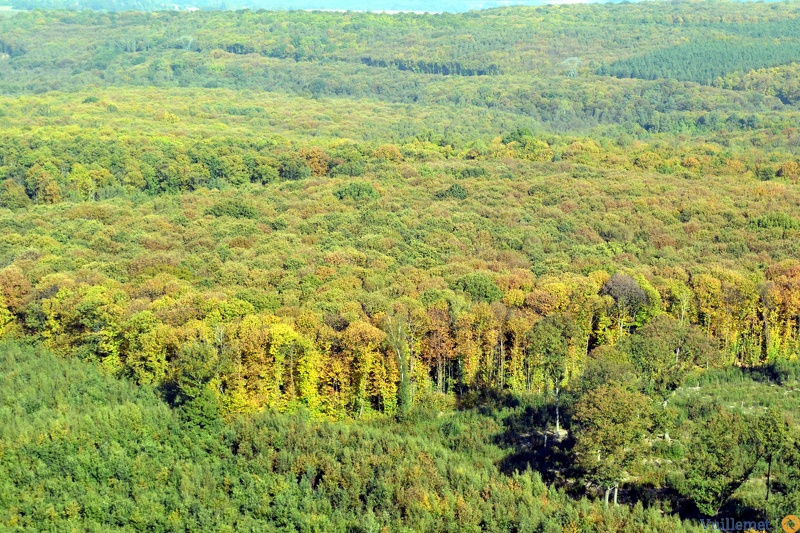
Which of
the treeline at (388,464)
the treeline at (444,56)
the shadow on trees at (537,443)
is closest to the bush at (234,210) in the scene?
the treeline at (388,464)

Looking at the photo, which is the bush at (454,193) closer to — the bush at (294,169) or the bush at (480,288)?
the bush at (294,169)

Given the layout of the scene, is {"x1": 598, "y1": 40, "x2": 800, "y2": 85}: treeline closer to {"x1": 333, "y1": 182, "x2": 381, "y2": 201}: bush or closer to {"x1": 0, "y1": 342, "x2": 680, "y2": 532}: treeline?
{"x1": 333, "y1": 182, "x2": 381, "y2": 201}: bush

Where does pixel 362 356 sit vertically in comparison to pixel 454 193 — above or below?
below

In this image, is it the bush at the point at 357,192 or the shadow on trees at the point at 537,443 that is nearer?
the shadow on trees at the point at 537,443

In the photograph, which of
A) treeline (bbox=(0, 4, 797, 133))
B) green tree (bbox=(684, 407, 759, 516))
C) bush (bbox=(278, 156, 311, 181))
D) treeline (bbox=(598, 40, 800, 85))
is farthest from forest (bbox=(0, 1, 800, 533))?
treeline (bbox=(598, 40, 800, 85))

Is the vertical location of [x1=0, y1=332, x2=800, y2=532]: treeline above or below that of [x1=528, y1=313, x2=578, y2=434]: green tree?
below

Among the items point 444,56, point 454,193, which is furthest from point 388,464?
point 444,56

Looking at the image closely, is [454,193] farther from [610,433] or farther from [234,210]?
[610,433]

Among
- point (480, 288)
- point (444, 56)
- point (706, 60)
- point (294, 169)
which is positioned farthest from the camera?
point (444, 56)

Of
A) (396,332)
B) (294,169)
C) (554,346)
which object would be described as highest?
(294,169)
